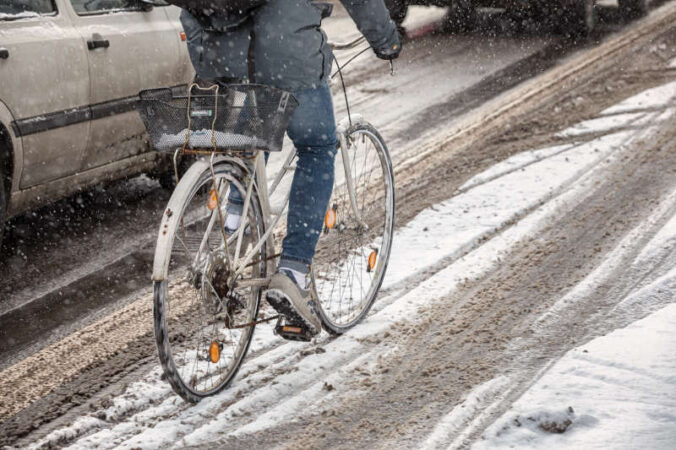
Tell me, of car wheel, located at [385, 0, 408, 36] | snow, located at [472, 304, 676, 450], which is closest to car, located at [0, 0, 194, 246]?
snow, located at [472, 304, 676, 450]

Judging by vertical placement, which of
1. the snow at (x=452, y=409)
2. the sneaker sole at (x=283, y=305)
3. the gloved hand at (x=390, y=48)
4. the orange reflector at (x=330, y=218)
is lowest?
the snow at (x=452, y=409)

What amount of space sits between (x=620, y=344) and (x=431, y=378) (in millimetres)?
779

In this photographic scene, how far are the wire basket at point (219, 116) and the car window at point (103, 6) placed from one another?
229cm

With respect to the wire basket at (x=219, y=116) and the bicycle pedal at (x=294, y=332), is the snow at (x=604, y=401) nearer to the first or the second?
the bicycle pedal at (x=294, y=332)

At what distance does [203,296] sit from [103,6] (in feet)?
8.83

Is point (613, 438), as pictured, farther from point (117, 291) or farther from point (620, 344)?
point (117, 291)

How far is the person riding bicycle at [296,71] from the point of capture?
3180 millimetres

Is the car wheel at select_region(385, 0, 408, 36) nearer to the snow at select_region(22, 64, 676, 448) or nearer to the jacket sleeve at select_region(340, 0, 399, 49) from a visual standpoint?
the snow at select_region(22, 64, 676, 448)

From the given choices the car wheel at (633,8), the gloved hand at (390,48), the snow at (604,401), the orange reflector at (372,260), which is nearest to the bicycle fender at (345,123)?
the gloved hand at (390,48)

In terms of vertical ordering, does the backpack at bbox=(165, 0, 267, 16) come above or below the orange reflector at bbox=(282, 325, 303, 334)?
above

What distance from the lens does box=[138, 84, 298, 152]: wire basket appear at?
10.1 ft

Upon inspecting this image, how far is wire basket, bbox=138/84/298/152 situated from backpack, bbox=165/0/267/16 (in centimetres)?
25

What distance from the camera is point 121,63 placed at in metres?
5.24

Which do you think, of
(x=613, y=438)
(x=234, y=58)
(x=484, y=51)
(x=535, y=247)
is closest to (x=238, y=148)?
(x=234, y=58)
